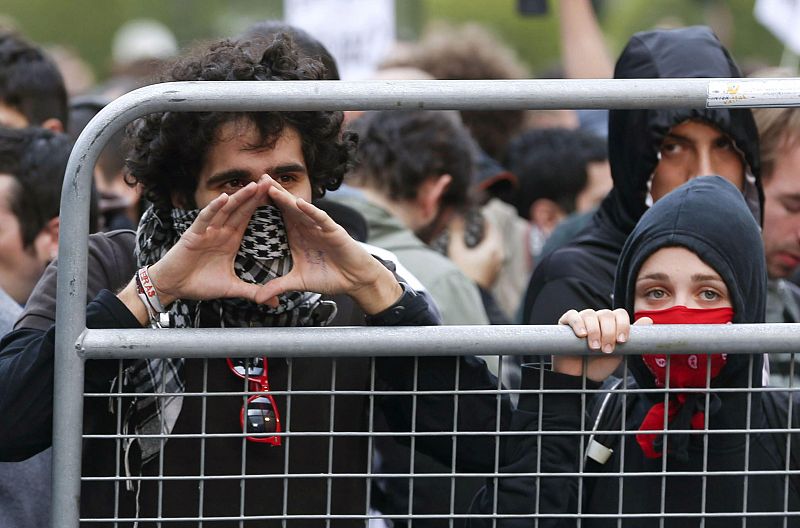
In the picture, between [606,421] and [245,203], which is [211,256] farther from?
[606,421]

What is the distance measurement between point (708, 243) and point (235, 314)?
97 centimetres

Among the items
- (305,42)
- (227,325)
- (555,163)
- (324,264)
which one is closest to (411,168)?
(305,42)

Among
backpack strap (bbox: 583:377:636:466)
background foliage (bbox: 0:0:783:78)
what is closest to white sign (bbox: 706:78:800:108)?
backpack strap (bbox: 583:377:636:466)

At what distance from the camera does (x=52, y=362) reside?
2.41m

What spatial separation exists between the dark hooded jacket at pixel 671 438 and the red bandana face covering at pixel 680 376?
3 cm

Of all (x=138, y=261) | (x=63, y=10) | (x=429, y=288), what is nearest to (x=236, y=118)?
(x=138, y=261)

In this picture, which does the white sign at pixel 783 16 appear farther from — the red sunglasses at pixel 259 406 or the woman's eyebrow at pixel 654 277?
the red sunglasses at pixel 259 406

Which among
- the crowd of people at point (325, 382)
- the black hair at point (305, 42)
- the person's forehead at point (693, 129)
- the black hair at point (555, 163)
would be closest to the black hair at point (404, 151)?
the black hair at point (305, 42)

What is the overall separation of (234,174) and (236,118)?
11 cm

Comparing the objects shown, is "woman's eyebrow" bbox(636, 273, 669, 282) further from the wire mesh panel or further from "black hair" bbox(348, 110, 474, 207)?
"black hair" bbox(348, 110, 474, 207)

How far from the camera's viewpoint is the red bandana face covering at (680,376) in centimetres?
248

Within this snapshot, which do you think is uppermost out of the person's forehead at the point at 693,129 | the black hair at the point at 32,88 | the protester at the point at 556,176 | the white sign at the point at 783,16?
the white sign at the point at 783,16

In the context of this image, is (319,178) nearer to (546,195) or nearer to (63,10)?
(546,195)

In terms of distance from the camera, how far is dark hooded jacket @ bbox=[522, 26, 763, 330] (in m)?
3.28
